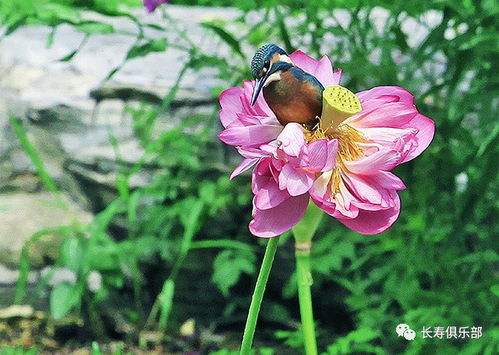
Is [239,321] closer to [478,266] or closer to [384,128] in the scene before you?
[478,266]

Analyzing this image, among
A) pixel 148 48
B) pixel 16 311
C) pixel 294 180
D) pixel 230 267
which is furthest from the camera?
pixel 16 311

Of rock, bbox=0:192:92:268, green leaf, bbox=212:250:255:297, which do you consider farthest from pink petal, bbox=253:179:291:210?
rock, bbox=0:192:92:268

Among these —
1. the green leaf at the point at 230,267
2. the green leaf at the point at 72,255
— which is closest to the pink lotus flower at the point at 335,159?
the green leaf at the point at 230,267

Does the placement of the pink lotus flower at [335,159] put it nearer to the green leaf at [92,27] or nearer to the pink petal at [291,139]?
the pink petal at [291,139]

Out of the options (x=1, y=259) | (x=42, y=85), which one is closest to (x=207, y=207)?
(x=1, y=259)

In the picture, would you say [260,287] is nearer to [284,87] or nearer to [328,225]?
[284,87]

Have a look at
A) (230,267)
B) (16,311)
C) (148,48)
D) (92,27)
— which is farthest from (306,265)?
(16,311)

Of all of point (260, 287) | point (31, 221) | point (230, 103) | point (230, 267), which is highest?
point (31, 221)
